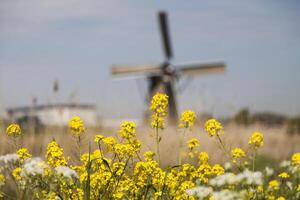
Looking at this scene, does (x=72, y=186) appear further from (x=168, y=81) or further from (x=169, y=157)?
(x=168, y=81)

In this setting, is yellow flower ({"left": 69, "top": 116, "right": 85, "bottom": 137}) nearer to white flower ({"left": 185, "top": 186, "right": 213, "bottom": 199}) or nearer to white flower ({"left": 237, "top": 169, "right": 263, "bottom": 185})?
white flower ({"left": 185, "top": 186, "right": 213, "bottom": 199})

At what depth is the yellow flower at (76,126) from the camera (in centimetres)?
411

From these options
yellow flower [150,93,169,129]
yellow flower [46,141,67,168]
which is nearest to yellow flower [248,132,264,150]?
yellow flower [150,93,169,129]

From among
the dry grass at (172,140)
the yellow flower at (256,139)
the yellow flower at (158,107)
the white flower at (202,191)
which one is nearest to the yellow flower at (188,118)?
the yellow flower at (158,107)

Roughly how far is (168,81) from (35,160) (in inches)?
1004

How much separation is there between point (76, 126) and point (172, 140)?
5.89 meters

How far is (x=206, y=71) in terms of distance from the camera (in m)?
28.8

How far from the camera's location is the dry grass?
6.11 metres

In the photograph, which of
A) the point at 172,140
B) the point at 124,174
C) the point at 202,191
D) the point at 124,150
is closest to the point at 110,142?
the point at 124,150

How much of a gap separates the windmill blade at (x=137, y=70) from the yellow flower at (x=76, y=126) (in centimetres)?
2500

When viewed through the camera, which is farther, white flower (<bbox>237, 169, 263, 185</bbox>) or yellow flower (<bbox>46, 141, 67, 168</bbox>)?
yellow flower (<bbox>46, 141, 67, 168</bbox>)

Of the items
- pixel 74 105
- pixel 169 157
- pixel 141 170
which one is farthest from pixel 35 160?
pixel 74 105

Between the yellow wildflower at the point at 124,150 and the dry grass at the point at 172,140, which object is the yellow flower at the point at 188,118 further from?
the yellow wildflower at the point at 124,150

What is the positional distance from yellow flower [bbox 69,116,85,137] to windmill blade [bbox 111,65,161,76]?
24998 millimetres
